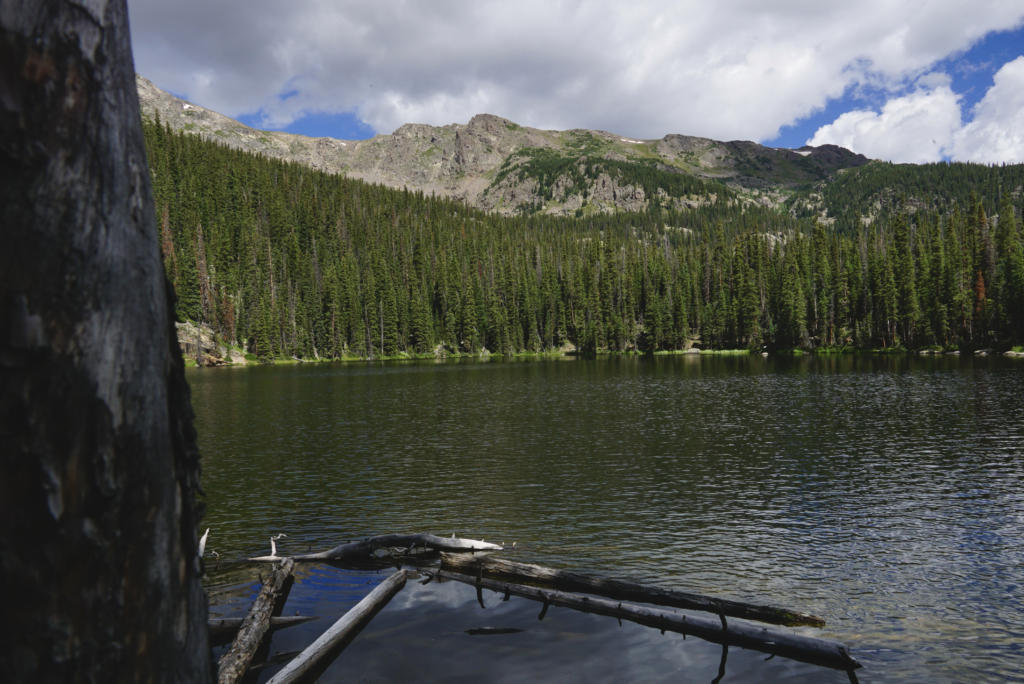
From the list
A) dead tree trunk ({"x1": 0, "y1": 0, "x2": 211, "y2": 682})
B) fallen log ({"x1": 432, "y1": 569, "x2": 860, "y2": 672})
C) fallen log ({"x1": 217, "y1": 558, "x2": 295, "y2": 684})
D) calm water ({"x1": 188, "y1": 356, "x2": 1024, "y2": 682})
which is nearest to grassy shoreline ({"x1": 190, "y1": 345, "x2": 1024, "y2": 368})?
calm water ({"x1": 188, "y1": 356, "x2": 1024, "y2": 682})

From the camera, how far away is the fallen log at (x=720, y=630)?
26.5 feet

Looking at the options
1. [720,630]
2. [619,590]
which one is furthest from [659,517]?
[720,630]

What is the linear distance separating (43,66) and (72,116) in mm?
→ 155

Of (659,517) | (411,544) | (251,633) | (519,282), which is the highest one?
(519,282)

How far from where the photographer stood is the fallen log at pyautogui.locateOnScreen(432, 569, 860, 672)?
8.08 meters

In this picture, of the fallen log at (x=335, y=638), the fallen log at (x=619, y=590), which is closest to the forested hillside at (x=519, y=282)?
the fallen log at (x=619, y=590)

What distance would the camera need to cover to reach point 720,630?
8.78 meters

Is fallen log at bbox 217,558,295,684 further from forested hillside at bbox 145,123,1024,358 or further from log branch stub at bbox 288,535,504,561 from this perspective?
forested hillside at bbox 145,123,1024,358

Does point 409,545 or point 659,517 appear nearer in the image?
point 409,545

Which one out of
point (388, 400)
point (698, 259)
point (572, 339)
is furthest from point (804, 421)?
point (698, 259)

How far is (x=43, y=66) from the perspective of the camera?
6.23 ft

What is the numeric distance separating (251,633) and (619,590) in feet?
19.3

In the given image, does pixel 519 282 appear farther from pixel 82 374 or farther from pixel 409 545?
pixel 82 374

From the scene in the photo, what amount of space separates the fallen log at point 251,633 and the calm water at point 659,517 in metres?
1.41
